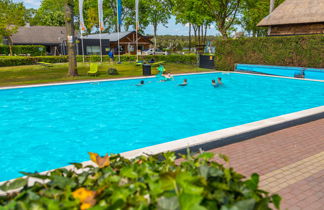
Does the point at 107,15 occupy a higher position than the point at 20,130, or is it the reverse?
the point at 107,15

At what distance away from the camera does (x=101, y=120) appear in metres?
12.0

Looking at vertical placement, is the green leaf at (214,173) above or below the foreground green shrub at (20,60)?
below

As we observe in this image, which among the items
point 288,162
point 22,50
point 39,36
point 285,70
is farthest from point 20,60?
point 288,162

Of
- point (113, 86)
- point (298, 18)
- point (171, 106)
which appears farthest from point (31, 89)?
point (298, 18)

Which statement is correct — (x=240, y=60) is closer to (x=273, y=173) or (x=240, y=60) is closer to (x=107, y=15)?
(x=273, y=173)

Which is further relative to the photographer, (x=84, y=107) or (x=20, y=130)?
(x=84, y=107)

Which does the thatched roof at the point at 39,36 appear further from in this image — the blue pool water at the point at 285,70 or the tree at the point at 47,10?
the blue pool water at the point at 285,70

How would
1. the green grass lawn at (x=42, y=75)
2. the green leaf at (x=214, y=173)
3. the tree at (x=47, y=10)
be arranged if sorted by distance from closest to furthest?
the green leaf at (x=214, y=173)
the green grass lawn at (x=42, y=75)
the tree at (x=47, y=10)

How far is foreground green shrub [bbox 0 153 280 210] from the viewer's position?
61.3 inches

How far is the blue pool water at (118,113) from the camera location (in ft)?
29.5

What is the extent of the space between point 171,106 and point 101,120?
435 centimetres

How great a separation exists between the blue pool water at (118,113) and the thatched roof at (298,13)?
13.2 m

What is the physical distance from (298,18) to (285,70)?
1111cm

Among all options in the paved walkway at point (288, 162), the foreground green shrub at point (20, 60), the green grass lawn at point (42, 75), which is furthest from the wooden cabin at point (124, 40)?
the paved walkway at point (288, 162)
